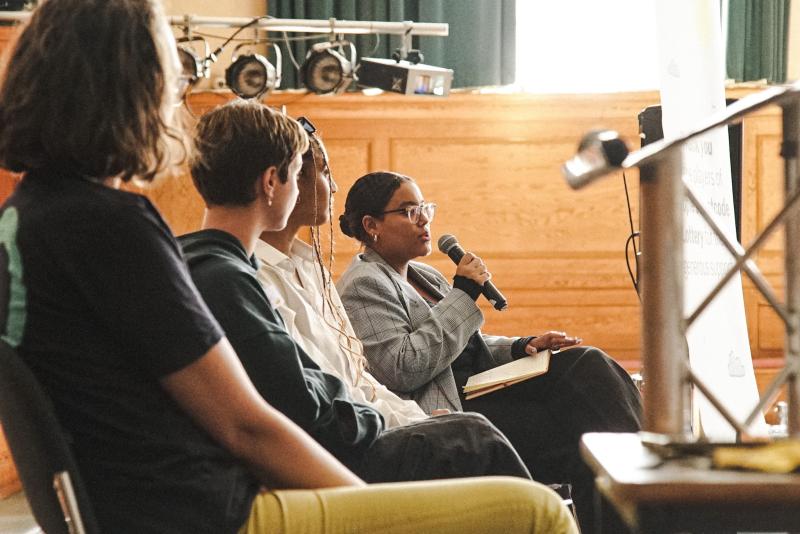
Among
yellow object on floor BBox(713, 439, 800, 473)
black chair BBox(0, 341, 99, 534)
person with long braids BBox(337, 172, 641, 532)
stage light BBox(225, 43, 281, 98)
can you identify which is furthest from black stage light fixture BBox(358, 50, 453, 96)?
yellow object on floor BBox(713, 439, 800, 473)

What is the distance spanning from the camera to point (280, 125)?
174cm

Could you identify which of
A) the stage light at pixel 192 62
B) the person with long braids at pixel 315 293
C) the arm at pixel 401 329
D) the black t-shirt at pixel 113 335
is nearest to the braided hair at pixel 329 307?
the person with long braids at pixel 315 293

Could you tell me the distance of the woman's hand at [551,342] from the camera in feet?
8.93

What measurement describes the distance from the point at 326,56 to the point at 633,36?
5.23 ft

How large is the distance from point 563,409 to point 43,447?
1668 millimetres

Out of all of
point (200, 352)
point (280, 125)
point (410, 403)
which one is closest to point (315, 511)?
point (200, 352)

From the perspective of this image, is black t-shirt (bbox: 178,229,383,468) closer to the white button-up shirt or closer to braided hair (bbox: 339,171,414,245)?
the white button-up shirt

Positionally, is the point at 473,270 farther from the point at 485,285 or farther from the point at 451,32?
the point at 451,32

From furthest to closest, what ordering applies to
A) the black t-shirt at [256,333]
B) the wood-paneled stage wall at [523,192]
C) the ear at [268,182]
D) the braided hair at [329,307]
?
the wood-paneled stage wall at [523,192], the braided hair at [329,307], the ear at [268,182], the black t-shirt at [256,333]

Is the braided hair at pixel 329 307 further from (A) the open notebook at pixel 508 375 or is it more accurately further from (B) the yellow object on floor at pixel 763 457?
(B) the yellow object on floor at pixel 763 457

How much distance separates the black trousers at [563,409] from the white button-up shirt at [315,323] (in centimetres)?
40

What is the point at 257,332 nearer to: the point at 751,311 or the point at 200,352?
the point at 200,352

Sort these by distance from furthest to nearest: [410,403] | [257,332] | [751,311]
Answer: [751,311] → [410,403] → [257,332]

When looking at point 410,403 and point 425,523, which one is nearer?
point 425,523
